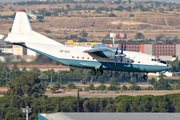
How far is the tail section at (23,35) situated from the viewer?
335 ft

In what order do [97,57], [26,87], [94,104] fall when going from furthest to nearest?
[26,87] → [94,104] → [97,57]

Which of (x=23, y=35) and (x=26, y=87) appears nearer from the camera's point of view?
(x=23, y=35)

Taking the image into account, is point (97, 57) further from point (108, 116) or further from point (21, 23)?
point (108, 116)

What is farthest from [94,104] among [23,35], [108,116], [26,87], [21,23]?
[23,35]

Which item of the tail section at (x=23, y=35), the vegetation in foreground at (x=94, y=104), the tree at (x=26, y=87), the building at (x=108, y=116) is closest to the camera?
the tail section at (x=23, y=35)

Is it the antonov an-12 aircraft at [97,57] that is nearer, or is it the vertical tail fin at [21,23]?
the antonov an-12 aircraft at [97,57]

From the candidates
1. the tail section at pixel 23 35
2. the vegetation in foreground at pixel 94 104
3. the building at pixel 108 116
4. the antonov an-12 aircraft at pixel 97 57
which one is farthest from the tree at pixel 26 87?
the antonov an-12 aircraft at pixel 97 57

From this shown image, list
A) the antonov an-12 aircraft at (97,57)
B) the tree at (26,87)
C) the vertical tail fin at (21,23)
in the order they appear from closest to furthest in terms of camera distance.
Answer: the antonov an-12 aircraft at (97,57)
the vertical tail fin at (21,23)
the tree at (26,87)

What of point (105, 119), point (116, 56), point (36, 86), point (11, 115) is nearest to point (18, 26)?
point (116, 56)

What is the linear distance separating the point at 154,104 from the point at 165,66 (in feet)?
235

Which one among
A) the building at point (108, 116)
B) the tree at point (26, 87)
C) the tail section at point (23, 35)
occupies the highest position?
the tail section at point (23, 35)

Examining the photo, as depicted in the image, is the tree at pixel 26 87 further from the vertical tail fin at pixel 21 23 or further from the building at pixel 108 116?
the vertical tail fin at pixel 21 23

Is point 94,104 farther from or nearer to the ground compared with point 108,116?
farther from the ground

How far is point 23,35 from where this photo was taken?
10356 cm
